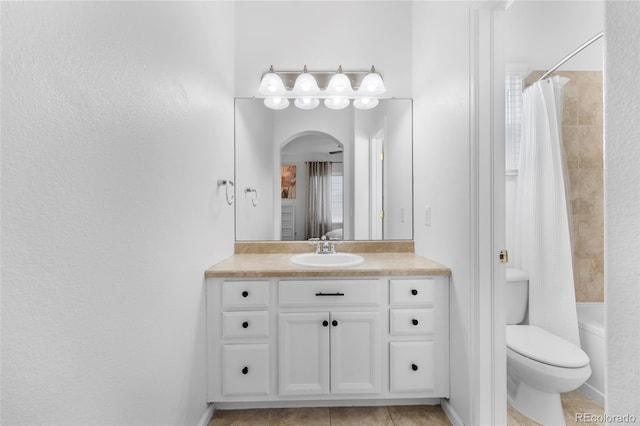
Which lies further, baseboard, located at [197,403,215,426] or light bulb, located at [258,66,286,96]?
light bulb, located at [258,66,286,96]

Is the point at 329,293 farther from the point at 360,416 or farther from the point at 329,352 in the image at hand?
the point at 360,416

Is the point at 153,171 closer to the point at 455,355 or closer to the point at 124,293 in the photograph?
the point at 124,293

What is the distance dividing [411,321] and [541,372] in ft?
2.10

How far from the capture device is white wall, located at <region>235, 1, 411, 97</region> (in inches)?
86.1

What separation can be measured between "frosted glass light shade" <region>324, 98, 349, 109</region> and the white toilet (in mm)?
1824

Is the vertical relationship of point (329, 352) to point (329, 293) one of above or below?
below

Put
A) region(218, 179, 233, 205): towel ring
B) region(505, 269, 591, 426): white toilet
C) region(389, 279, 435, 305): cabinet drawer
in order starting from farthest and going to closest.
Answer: region(218, 179, 233, 205): towel ring, region(389, 279, 435, 305): cabinet drawer, region(505, 269, 591, 426): white toilet

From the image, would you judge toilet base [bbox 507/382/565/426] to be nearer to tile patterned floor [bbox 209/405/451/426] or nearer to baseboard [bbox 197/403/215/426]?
tile patterned floor [bbox 209/405/451/426]

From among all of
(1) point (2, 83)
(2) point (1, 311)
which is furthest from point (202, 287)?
(1) point (2, 83)

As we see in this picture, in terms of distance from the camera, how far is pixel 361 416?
1675 millimetres

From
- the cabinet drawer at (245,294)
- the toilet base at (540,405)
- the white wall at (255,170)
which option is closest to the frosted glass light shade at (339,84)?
the white wall at (255,170)

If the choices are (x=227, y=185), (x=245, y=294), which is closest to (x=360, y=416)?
(x=245, y=294)

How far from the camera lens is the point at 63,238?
69 cm

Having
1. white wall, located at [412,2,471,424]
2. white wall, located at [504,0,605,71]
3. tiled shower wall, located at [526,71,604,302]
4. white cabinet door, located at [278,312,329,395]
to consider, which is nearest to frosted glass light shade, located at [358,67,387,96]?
white wall, located at [412,2,471,424]
